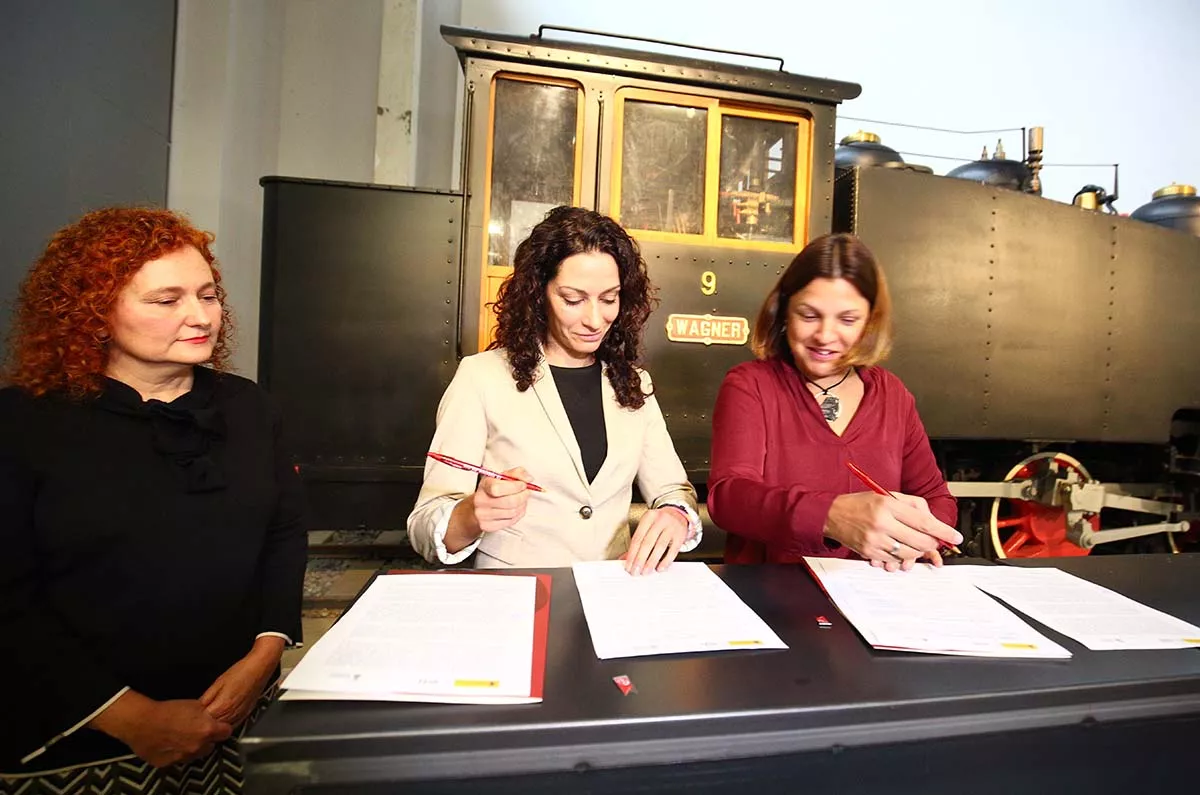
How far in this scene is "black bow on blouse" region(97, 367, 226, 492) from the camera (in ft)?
3.22

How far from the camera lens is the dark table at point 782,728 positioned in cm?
56

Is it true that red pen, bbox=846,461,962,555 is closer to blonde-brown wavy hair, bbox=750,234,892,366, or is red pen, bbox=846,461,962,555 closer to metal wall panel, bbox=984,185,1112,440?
blonde-brown wavy hair, bbox=750,234,892,366

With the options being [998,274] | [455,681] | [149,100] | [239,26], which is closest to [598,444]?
[455,681]

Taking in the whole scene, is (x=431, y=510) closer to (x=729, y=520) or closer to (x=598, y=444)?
(x=598, y=444)

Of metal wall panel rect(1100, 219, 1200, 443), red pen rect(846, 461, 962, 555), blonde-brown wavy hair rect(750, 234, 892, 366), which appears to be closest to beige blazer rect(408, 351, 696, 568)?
red pen rect(846, 461, 962, 555)

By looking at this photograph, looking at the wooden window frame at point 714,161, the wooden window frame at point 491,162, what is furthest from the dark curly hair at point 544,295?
the wooden window frame at point 714,161

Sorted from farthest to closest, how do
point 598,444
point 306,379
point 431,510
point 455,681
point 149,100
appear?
1. point 149,100
2. point 306,379
3. point 598,444
4. point 431,510
5. point 455,681

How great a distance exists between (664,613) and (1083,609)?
2.16 feet

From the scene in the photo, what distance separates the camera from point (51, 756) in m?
0.88

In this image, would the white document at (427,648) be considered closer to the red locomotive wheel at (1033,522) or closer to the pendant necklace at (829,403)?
the pendant necklace at (829,403)

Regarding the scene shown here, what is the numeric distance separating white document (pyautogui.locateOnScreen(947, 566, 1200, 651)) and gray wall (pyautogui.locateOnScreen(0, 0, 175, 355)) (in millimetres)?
2420

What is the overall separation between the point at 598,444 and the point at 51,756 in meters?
1.03

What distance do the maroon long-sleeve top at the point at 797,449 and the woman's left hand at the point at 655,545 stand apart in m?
0.22

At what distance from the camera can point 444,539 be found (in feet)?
3.83
